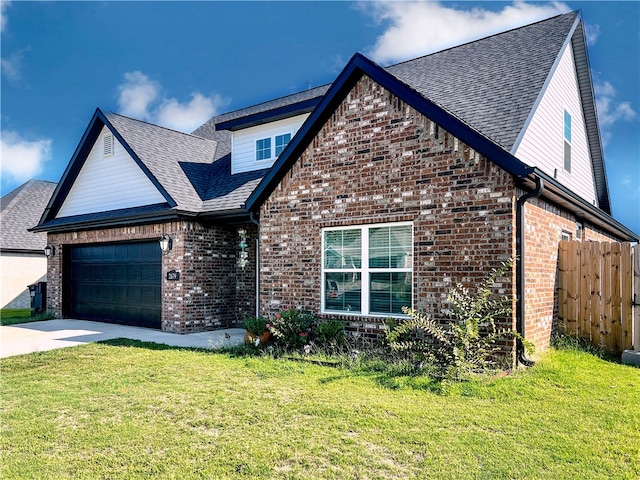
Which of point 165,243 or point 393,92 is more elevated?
point 393,92

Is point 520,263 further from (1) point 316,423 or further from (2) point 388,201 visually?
(1) point 316,423

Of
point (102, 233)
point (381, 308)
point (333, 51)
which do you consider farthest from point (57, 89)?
point (381, 308)

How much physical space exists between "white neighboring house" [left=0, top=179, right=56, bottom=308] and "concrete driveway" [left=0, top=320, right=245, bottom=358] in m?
7.52

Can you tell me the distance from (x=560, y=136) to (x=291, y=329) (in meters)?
7.54

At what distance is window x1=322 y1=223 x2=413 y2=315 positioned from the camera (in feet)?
26.6

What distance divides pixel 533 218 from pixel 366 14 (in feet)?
26.7

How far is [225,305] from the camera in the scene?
501 inches

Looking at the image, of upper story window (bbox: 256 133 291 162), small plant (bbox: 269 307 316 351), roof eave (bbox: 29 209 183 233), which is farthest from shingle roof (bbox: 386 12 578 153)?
roof eave (bbox: 29 209 183 233)

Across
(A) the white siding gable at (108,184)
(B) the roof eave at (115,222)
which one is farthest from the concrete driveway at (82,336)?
(A) the white siding gable at (108,184)

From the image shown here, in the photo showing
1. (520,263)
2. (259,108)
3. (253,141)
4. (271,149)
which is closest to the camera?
(520,263)

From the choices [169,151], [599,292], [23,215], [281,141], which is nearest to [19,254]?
[23,215]

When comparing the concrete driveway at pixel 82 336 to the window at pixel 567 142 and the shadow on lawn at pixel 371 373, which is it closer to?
the shadow on lawn at pixel 371 373

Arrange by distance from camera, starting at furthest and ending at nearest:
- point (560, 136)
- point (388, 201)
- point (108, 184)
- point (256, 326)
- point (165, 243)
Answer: point (108, 184)
point (165, 243)
point (560, 136)
point (256, 326)
point (388, 201)

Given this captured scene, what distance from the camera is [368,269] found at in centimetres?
845
